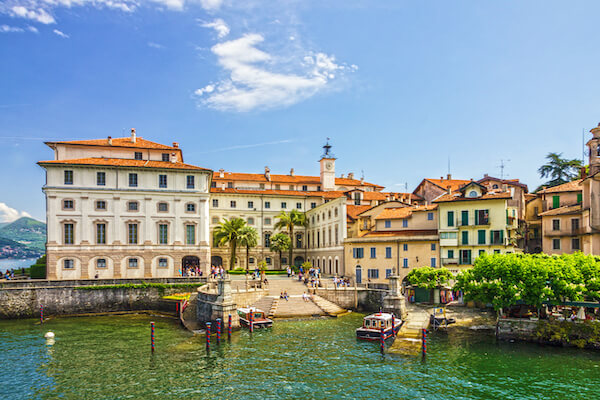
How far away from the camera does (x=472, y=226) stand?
2136 inches

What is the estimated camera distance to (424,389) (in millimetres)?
25000

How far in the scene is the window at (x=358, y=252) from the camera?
59.7 meters

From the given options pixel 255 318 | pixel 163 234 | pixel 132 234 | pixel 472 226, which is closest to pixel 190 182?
pixel 163 234

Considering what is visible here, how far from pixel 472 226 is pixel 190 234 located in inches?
1475

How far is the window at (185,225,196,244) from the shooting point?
60600 millimetres

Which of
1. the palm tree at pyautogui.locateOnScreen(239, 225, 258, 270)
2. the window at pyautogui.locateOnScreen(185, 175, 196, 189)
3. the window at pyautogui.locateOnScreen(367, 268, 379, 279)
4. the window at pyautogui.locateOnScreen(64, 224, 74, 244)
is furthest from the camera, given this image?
the palm tree at pyautogui.locateOnScreen(239, 225, 258, 270)

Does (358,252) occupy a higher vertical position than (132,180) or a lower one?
lower

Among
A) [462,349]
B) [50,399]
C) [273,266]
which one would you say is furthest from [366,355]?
[273,266]

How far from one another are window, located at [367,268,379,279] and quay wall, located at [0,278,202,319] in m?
24.7

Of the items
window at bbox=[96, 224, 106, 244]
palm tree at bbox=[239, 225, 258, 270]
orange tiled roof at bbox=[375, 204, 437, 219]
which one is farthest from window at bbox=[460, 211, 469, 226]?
window at bbox=[96, 224, 106, 244]

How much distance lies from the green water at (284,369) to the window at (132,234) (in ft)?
67.8

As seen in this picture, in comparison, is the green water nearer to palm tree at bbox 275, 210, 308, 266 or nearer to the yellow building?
the yellow building

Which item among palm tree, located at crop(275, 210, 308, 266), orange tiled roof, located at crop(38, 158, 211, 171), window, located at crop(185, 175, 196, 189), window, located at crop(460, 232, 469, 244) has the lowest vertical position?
window, located at crop(460, 232, 469, 244)

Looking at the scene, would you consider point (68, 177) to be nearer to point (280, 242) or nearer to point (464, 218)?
point (280, 242)
